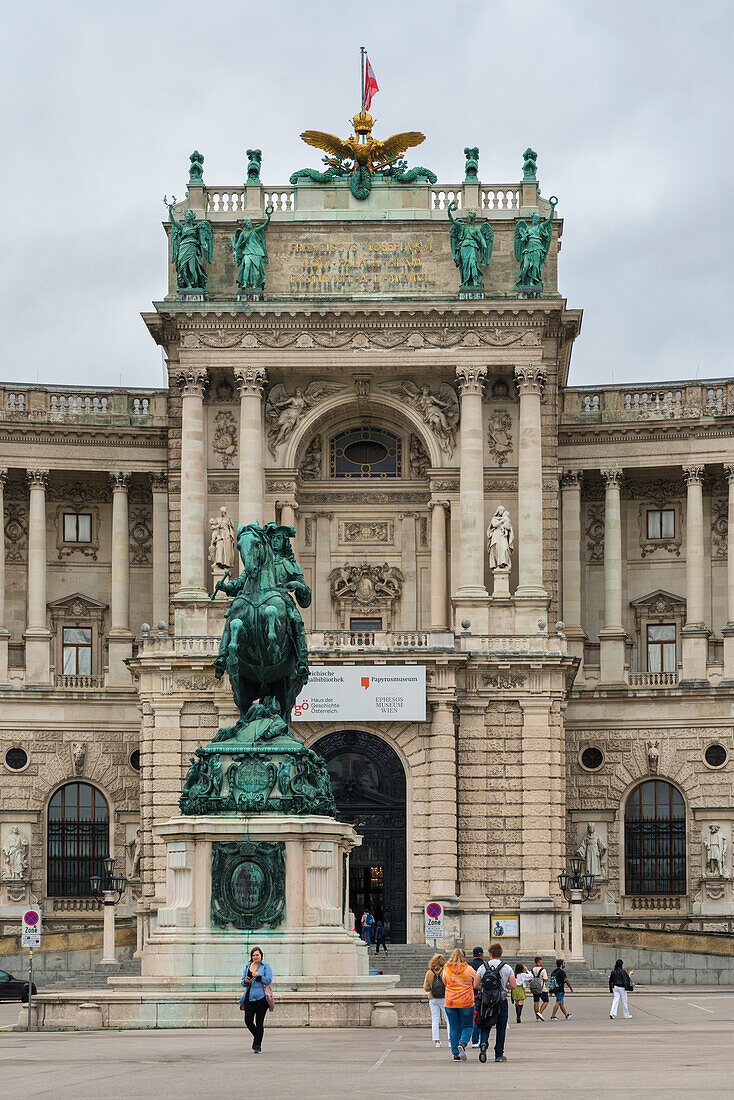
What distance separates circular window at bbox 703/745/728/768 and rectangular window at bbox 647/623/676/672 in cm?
386

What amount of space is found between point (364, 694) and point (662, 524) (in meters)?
15.0

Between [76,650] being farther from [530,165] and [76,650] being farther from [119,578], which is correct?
[530,165]

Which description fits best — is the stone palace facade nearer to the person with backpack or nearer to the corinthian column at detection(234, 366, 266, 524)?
the corinthian column at detection(234, 366, 266, 524)

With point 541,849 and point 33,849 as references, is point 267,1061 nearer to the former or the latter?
point 541,849

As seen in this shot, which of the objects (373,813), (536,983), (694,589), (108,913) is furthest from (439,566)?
(536,983)

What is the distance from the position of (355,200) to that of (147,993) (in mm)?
36439

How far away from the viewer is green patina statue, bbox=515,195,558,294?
63375mm

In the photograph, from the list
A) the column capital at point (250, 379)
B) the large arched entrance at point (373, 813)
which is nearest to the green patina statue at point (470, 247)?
the column capital at point (250, 379)

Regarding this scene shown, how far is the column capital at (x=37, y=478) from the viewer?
6769 centimetres

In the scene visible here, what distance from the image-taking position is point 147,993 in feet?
111

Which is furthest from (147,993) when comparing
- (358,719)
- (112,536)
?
(112,536)

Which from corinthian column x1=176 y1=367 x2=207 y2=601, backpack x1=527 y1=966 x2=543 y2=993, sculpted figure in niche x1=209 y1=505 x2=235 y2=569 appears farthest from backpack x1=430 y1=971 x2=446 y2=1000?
sculpted figure in niche x1=209 y1=505 x2=235 y2=569

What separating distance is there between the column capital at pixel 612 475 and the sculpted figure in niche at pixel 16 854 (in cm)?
2170

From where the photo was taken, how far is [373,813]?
6066 centimetres
